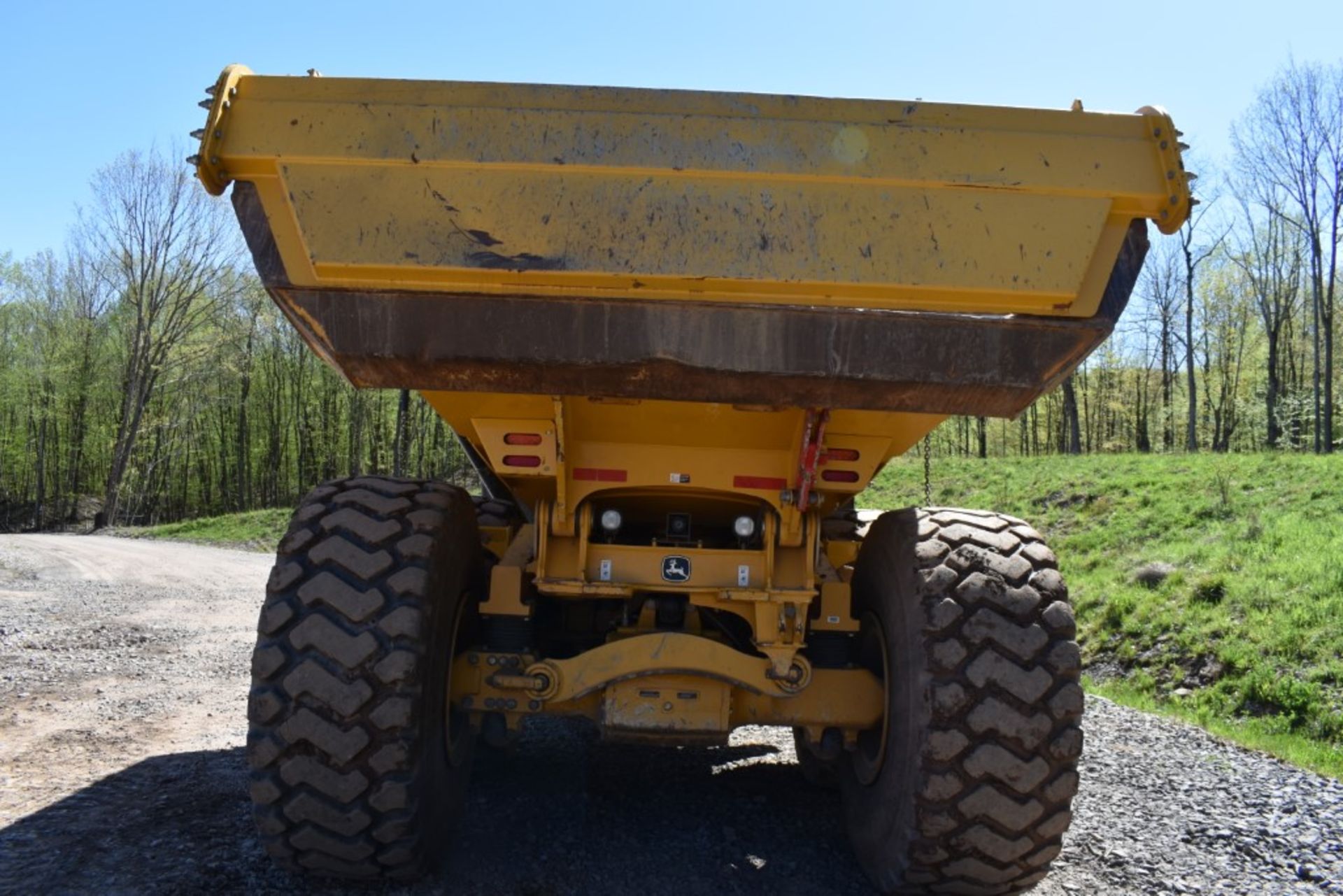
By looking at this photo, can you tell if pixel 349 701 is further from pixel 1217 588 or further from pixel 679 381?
pixel 1217 588

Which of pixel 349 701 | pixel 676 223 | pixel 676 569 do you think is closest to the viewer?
pixel 676 223

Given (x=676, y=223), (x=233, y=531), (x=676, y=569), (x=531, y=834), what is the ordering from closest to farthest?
(x=676, y=223)
(x=676, y=569)
(x=531, y=834)
(x=233, y=531)

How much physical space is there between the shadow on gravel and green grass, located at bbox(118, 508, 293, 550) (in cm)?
2024

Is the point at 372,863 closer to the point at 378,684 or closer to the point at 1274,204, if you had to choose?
the point at 378,684

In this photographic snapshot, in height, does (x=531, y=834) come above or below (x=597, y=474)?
below

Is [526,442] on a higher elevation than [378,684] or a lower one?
higher

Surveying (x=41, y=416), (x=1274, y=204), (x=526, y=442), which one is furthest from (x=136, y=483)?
(x=526, y=442)

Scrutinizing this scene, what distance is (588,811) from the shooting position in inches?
181

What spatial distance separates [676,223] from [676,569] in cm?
→ 142

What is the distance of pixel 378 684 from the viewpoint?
3.44 metres

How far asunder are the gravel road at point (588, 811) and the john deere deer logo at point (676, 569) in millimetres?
1111

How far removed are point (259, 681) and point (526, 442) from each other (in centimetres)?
124

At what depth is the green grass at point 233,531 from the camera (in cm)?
2500

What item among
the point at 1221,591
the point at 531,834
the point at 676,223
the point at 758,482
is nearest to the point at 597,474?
the point at 758,482
